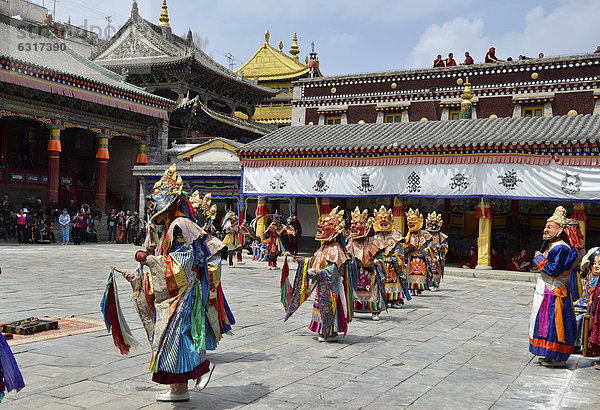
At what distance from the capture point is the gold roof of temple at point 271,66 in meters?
41.6

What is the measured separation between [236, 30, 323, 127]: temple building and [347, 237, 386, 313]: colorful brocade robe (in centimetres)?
3074

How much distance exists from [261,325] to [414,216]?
4.94 metres

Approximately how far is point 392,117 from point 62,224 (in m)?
14.1

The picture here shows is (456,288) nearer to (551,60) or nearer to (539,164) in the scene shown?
(539,164)

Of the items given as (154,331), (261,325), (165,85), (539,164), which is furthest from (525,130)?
(165,85)

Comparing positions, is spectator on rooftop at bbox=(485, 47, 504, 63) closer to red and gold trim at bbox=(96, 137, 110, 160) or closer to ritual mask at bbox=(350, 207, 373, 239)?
red and gold trim at bbox=(96, 137, 110, 160)

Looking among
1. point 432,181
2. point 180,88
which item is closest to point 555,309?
point 432,181

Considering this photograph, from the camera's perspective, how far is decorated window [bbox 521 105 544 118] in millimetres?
22983

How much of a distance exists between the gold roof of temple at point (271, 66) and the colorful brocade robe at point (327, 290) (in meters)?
34.3

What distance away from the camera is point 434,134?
68.2 ft

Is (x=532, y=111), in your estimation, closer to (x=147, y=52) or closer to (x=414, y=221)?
(x=414, y=221)

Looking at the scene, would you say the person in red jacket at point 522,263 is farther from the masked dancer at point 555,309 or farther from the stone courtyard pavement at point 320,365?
the masked dancer at point 555,309

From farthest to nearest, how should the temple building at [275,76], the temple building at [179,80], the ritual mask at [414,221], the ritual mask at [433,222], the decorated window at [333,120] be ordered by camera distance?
1. the temple building at [275,76]
2. the temple building at [179,80]
3. the decorated window at [333,120]
4. the ritual mask at [433,222]
5. the ritual mask at [414,221]

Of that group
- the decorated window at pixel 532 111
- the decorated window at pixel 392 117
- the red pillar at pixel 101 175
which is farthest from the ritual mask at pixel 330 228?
the red pillar at pixel 101 175
